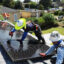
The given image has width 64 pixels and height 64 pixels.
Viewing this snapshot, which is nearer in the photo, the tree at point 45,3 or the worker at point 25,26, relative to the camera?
the worker at point 25,26

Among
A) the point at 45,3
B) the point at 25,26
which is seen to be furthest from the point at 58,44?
the point at 45,3

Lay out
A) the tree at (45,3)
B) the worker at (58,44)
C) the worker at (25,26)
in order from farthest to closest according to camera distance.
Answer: the tree at (45,3), the worker at (25,26), the worker at (58,44)

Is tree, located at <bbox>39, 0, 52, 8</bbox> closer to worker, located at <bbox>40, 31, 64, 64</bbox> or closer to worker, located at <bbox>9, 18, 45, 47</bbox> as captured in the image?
worker, located at <bbox>9, 18, 45, 47</bbox>

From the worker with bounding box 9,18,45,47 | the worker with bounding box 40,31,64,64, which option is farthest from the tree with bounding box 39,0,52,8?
the worker with bounding box 40,31,64,64

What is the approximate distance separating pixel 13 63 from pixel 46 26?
16.0m

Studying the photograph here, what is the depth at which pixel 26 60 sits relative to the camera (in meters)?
5.16

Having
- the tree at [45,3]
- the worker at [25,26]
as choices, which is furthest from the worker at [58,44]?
the tree at [45,3]

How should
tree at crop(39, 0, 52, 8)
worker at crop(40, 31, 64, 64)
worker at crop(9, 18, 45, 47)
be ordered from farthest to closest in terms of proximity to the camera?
tree at crop(39, 0, 52, 8) < worker at crop(9, 18, 45, 47) < worker at crop(40, 31, 64, 64)

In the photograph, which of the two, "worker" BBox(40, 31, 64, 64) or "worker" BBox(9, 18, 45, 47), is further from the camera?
"worker" BBox(9, 18, 45, 47)

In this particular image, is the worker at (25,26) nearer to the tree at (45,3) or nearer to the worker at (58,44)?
the worker at (58,44)

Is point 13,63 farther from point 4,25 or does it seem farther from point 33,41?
point 4,25

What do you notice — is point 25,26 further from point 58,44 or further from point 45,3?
point 45,3

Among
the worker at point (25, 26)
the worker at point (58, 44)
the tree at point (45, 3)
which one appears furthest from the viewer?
the tree at point (45, 3)

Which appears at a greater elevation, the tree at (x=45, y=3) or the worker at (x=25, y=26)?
the worker at (x=25, y=26)
